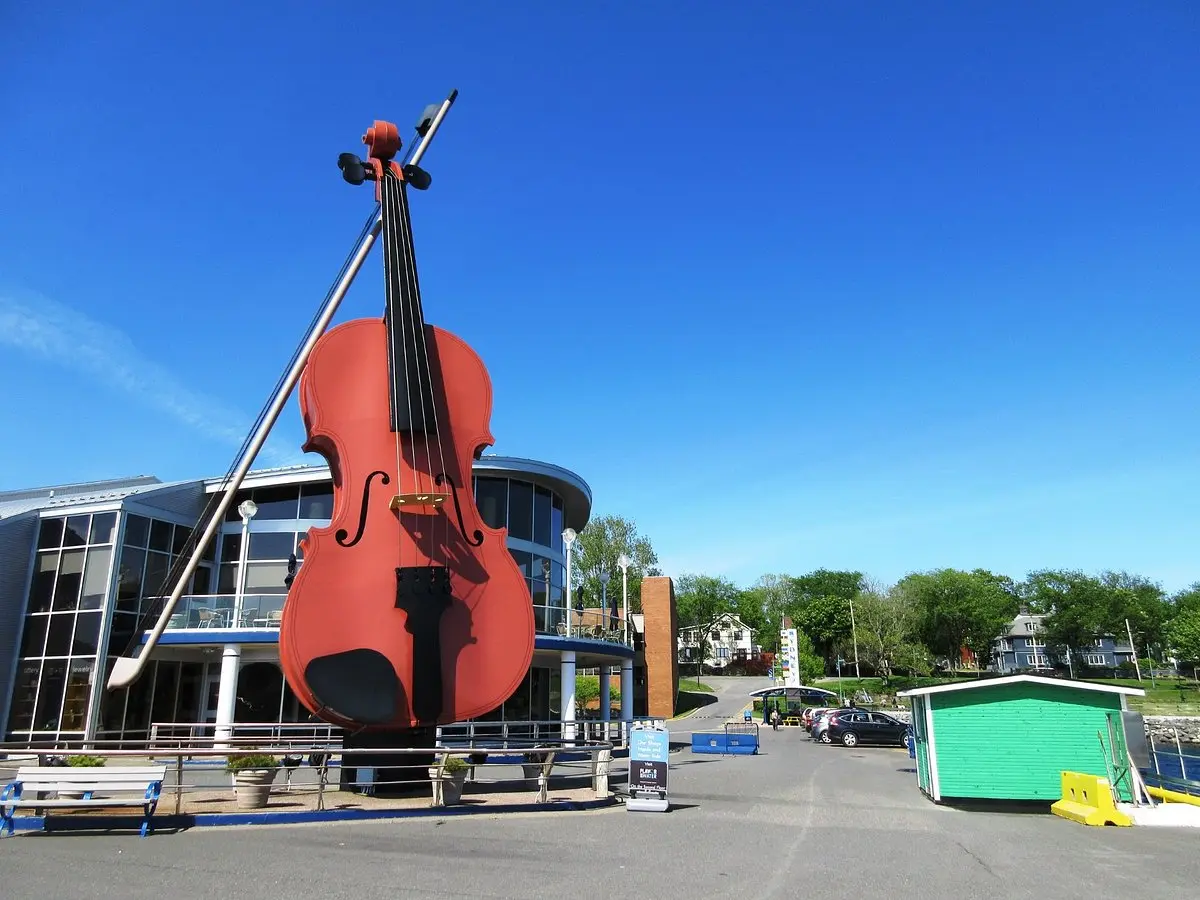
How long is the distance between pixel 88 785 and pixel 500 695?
4586 millimetres

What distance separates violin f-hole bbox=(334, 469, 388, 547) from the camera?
357 inches

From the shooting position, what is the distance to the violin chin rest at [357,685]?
28.6ft

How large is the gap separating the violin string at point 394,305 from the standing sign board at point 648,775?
507 cm

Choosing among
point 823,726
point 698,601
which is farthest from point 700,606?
point 823,726

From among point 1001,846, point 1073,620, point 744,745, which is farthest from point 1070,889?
point 1073,620

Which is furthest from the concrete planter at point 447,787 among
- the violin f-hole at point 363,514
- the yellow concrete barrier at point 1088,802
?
the yellow concrete barrier at point 1088,802

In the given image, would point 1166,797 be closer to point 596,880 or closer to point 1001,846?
point 1001,846

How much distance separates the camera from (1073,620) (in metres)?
85.8

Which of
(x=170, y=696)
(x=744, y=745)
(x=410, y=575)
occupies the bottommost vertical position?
(x=744, y=745)

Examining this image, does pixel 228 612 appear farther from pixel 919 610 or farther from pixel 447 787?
pixel 919 610

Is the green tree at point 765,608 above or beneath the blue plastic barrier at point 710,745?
above

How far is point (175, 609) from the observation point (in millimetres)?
18422

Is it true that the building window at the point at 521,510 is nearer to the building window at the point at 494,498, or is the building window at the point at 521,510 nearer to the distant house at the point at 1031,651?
the building window at the point at 494,498

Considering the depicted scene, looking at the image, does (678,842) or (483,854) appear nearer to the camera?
(483,854)
